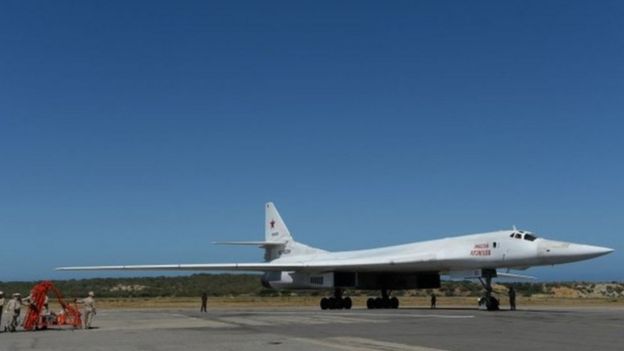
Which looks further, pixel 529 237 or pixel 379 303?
pixel 379 303

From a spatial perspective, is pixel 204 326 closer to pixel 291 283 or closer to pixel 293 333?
pixel 293 333

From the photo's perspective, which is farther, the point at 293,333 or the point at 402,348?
the point at 293,333

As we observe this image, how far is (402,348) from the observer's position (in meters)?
14.6

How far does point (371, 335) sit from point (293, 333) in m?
1.95

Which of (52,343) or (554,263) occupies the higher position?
(554,263)

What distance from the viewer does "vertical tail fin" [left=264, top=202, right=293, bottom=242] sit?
45656mm

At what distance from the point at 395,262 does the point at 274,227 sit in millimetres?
12583

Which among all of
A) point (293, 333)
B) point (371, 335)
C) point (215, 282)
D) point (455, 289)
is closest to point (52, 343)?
point (293, 333)

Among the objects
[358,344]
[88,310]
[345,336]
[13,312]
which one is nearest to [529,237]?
[345,336]

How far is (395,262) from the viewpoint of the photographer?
116ft

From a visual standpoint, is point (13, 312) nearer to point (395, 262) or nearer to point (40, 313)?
point (40, 313)

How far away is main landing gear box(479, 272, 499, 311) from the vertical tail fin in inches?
614

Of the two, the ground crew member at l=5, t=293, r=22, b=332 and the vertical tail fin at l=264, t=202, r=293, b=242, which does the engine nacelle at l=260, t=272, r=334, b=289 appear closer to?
the vertical tail fin at l=264, t=202, r=293, b=242

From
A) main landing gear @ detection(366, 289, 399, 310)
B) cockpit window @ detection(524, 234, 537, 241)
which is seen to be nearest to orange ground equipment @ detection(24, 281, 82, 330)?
cockpit window @ detection(524, 234, 537, 241)
